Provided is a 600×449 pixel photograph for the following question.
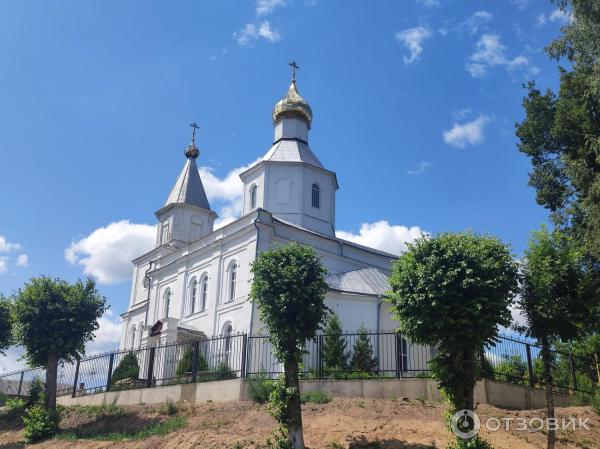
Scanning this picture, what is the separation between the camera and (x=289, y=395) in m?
13.7

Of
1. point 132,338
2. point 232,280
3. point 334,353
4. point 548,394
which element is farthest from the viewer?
point 132,338

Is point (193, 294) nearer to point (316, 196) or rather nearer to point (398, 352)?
point (316, 196)

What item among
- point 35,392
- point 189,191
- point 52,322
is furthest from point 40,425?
point 189,191

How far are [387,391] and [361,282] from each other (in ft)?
34.1

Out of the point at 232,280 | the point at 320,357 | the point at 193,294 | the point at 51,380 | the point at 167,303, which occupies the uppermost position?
the point at 232,280

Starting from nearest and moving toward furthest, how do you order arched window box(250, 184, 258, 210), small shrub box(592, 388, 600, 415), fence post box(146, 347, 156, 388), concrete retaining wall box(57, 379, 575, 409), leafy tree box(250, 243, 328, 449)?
leafy tree box(250, 243, 328, 449) < small shrub box(592, 388, 600, 415) < concrete retaining wall box(57, 379, 575, 409) < fence post box(146, 347, 156, 388) < arched window box(250, 184, 258, 210)

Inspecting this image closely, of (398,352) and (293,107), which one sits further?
(293,107)

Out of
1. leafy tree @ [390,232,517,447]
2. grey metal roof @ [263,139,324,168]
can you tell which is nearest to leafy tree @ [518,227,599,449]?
leafy tree @ [390,232,517,447]

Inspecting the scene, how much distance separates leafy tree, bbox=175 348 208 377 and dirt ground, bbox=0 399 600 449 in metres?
2.71

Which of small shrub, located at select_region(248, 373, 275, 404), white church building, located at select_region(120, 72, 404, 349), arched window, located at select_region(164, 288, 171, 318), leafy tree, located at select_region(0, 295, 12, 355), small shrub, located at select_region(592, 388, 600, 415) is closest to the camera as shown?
small shrub, located at select_region(592, 388, 600, 415)

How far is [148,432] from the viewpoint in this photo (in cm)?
1656

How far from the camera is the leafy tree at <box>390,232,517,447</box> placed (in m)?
13.2

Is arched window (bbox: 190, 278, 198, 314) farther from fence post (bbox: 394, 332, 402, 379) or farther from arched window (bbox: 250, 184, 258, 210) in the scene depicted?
fence post (bbox: 394, 332, 402, 379)

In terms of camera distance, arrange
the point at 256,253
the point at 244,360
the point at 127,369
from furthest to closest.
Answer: the point at 256,253 → the point at 127,369 → the point at 244,360
